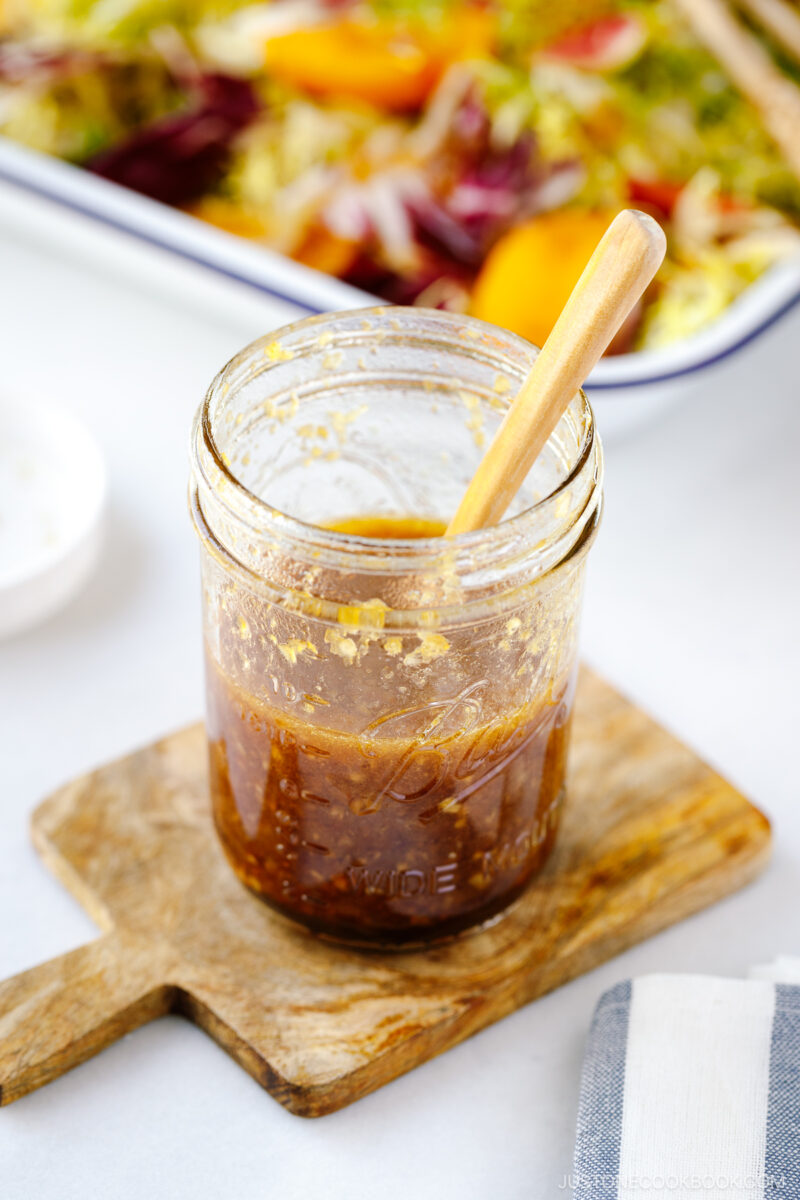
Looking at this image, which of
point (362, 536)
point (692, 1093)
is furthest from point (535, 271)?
point (692, 1093)

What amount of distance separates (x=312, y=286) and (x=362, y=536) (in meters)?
0.58

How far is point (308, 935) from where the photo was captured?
36.6 inches

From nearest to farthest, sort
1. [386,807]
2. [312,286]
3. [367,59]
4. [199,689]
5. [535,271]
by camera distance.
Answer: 1. [386,807]
2. [199,689]
3. [312,286]
4. [535,271]
5. [367,59]

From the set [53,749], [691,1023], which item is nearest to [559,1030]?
[691,1023]

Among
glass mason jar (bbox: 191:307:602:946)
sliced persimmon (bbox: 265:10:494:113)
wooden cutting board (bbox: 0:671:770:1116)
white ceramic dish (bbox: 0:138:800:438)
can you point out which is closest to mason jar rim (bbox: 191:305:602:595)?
glass mason jar (bbox: 191:307:602:946)

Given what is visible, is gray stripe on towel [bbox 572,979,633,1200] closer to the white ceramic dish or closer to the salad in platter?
the white ceramic dish

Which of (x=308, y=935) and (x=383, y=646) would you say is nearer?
(x=383, y=646)

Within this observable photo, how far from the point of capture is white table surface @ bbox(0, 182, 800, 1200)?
84cm

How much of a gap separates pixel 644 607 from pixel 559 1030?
0.46m

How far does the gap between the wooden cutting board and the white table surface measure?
0.08 feet

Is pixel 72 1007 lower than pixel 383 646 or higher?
lower

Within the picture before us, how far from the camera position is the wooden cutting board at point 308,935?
0.86 m

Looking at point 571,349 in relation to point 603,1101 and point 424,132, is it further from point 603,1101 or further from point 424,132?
point 424,132

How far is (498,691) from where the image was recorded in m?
0.81
